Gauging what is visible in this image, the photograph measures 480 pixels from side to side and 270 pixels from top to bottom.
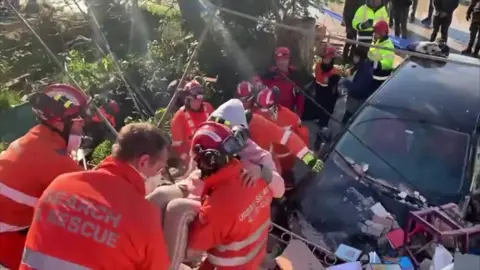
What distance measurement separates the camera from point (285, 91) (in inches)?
282

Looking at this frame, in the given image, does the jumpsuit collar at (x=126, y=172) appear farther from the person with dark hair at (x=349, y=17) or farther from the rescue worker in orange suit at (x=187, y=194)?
the person with dark hair at (x=349, y=17)

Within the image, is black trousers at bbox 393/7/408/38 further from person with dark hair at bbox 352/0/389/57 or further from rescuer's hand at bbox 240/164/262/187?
rescuer's hand at bbox 240/164/262/187

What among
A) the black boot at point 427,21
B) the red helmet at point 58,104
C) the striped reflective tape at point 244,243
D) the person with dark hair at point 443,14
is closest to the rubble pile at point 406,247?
the striped reflective tape at point 244,243

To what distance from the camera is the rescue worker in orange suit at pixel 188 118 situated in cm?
587

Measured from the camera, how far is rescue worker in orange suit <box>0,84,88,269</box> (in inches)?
139

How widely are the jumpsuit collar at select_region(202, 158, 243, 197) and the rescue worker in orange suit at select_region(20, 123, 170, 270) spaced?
18.3 inches

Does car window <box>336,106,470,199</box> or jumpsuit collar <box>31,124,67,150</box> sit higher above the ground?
jumpsuit collar <box>31,124,67,150</box>

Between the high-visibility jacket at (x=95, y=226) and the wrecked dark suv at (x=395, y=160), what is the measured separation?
1.98 m

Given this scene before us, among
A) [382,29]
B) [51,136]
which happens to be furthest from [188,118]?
[382,29]

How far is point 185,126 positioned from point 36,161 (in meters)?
2.48

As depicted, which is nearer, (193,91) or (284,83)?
(193,91)

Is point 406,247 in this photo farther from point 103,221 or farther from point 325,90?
point 325,90

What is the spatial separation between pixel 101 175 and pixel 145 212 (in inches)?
11.0

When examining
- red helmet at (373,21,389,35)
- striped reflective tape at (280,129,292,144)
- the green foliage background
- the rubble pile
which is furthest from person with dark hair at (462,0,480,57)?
the rubble pile
